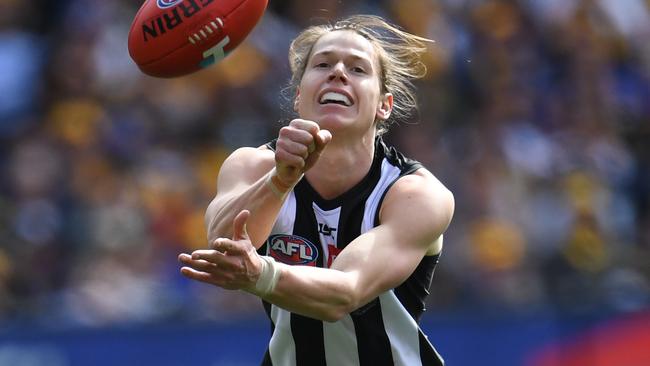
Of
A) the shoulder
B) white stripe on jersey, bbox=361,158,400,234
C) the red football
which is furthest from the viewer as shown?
the red football

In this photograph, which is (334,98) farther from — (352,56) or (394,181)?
(394,181)

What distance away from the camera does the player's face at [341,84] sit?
4410mm

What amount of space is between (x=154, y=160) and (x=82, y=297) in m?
1.35

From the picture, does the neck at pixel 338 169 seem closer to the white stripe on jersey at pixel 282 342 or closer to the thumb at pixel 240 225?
the white stripe on jersey at pixel 282 342

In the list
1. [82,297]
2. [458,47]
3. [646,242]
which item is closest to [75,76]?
[82,297]

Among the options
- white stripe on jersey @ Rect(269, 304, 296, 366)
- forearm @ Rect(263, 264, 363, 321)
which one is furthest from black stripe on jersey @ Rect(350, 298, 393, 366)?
forearm @ Rect(263, 264, 363, 321)

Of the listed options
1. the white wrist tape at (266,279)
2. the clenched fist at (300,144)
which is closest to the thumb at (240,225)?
the white wrist tape at (266,279)

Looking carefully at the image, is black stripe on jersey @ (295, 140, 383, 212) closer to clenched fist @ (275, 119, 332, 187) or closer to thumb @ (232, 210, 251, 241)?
clenched fist @ (275, 119, 332, 187)

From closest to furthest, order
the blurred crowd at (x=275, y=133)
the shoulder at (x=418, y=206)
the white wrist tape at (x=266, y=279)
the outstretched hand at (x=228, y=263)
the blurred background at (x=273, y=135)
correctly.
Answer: the outstretched hand at (x=228, y=263), the white wrist tape at (x=266, y=279), the shoulder at (x=418, y=206), the blurred background at (x=273, y=135), the blurred crowd at (x=275, y=133)

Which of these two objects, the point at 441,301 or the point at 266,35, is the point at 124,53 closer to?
the point at 266,35

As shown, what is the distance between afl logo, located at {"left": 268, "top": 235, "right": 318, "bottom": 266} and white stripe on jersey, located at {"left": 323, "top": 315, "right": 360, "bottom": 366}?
25cm

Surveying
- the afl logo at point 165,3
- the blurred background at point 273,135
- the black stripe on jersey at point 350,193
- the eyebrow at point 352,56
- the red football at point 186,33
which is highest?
the blurred background at point 273,135

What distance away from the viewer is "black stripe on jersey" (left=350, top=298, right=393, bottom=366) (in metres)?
4.40

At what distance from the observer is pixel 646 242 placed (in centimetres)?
857
